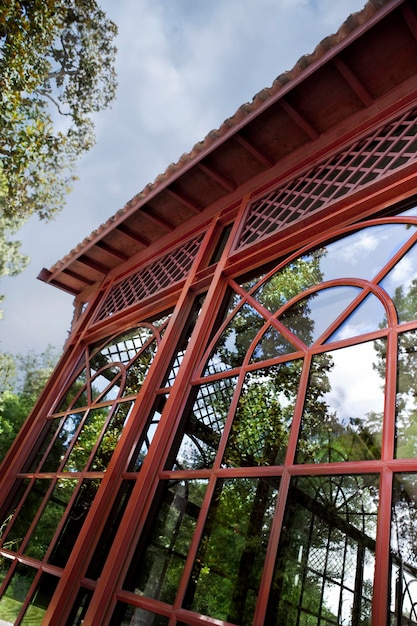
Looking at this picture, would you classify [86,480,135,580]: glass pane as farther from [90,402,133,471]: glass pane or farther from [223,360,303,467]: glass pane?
[223,360,303,467]: glass pane

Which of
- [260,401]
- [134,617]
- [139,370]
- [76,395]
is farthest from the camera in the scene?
[76,395]

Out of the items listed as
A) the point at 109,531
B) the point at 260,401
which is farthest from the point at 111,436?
the point at 260,401

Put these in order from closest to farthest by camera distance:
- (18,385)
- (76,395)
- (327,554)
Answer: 1. (327,554)
2. (76,395)
3. (18,385)

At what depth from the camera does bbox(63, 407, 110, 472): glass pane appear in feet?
10.7

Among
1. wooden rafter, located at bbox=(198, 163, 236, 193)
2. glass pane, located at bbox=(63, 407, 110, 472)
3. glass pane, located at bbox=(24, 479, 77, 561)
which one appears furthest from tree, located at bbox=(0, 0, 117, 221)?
glass pane, located at bbox=(24, 479, 77, 561)

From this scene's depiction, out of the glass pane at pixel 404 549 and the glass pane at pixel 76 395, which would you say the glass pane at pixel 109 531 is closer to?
the glass pane at pixel 76 395

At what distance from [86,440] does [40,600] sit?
1.07 m

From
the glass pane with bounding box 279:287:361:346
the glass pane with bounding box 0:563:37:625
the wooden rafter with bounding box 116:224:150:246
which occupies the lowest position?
the glass pane with bounding box 0:563:37:625

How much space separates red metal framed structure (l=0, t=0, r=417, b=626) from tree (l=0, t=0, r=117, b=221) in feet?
7.20

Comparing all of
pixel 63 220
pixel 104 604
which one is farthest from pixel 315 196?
pixel 63 220

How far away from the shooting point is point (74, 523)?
9.35ft

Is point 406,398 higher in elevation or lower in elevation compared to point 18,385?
lower

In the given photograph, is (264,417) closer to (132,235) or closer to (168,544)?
(168,544)

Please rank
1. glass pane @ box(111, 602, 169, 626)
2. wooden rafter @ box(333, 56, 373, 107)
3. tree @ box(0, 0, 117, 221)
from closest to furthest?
glass pane @ box(111, 602, 169, 626) → wooden rafter @ box(333, 56, 373, 107) → tree @ box(0, 0, 117, 221)
